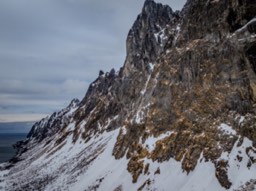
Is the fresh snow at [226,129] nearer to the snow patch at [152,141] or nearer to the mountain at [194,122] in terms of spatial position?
the mountain at [194,122]

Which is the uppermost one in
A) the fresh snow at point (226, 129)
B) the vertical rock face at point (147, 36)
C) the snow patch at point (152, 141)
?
the vertical rock face at point (147, 36)

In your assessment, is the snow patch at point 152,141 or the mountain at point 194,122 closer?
the mountain at point 194,122

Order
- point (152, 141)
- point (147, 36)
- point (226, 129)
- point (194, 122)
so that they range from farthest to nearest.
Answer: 1. point (147, 36)
2. point (152, 141)
3. point (194, 122)
4. point (226, 129)

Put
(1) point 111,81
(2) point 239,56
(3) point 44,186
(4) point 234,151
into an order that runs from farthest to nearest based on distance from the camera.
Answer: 1. (1) point 111,81
2. (3) point 44,186
3. (2) point 239,56
4. (4) point 234,151

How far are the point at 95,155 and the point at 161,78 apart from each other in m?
24.2

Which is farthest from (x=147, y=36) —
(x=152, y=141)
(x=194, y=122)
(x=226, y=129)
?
(x=226, y=129)

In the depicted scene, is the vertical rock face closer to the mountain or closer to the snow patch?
the mountain

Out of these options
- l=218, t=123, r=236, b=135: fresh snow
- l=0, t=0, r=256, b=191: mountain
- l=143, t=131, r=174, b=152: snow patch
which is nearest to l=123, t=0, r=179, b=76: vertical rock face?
l=0, t=0, r=256, b=191: mountain

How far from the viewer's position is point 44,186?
62594 millimetres

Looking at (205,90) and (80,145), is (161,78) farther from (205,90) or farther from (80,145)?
(80,145)

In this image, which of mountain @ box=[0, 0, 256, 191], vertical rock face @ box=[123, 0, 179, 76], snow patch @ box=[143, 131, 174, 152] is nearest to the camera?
mountain @ box=[0, 0, 256, 191]

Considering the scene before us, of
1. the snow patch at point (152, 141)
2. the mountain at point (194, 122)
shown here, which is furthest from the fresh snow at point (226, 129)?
the snow patch at point (152, 141)

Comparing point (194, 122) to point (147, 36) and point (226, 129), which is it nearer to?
point (226, 129)

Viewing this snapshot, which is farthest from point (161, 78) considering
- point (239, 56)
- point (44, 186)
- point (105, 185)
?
point (44, 186)
